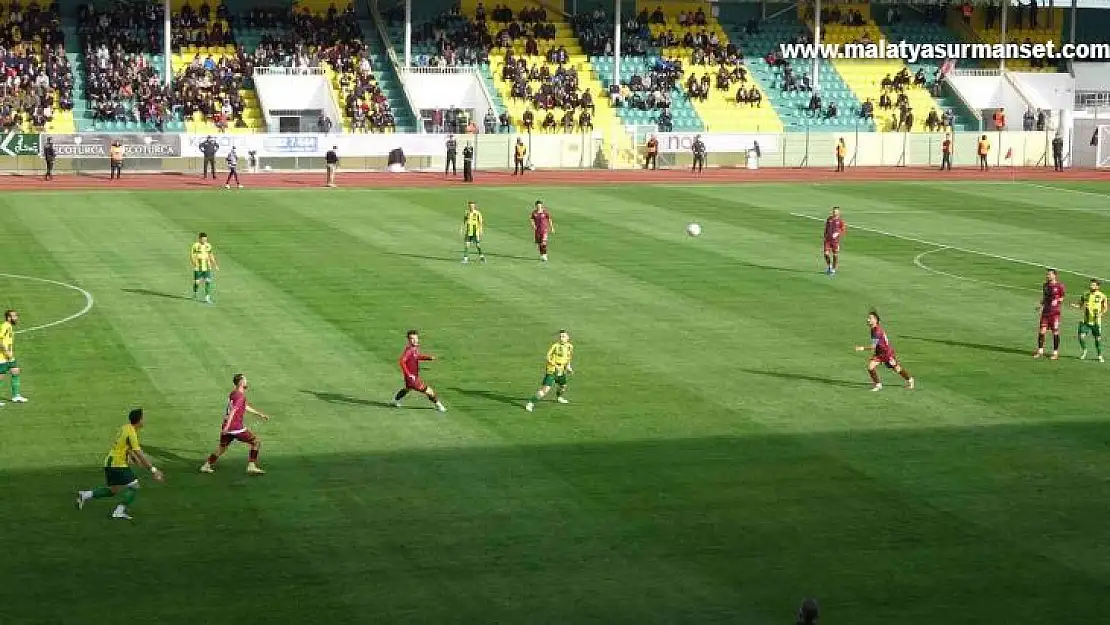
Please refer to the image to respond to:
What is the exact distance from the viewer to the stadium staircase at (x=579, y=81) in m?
78.3

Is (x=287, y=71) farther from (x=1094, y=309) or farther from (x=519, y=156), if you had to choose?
(x=1094, y=309)

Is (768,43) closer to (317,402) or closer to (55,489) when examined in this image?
(317,402)

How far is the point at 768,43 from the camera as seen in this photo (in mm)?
90000

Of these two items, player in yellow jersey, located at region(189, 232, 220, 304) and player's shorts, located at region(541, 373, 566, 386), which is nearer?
player's shorts, located at region(541, 373, 566, 386)

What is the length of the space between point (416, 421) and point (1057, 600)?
11164 mm

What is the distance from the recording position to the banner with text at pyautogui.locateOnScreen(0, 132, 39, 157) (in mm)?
67125

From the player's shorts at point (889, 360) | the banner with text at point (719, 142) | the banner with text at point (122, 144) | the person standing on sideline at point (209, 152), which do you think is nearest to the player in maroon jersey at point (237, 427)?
the player's shorts at point (889, 360)

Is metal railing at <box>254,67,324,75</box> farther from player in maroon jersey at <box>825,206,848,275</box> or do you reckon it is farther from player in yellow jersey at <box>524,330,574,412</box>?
player in yellow jersey at <box>524,330,574,412</box>

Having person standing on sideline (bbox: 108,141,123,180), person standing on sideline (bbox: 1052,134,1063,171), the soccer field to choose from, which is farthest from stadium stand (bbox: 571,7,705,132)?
the soccer field

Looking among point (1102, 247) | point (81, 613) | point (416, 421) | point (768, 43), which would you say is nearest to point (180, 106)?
point (768, 43)

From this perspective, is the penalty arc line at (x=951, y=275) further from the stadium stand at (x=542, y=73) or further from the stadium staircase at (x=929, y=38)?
the stadium staircase at (x=929, y=38)

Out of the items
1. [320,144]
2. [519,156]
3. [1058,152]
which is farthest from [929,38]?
[320,144]

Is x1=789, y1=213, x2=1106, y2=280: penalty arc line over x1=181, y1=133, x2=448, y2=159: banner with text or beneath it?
beneath

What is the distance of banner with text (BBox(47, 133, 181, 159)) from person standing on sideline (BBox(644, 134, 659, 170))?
69.9 ft
